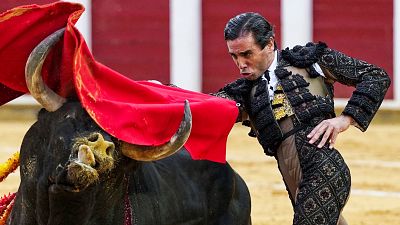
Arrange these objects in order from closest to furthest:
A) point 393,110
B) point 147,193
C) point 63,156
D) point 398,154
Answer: point 63,156
point 147,193
point 398,154
point 393,110

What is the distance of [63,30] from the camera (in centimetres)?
349

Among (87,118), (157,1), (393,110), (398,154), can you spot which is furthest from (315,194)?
(157,1)

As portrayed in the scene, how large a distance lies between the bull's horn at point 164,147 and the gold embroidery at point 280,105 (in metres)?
0.59

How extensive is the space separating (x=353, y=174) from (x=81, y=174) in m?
5.31

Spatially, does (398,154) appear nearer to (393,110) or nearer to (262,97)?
(393,110)

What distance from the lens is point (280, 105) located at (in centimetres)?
397

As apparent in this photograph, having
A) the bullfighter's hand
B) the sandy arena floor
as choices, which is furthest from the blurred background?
the bullfighter's hand

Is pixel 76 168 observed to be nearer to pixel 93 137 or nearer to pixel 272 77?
pixel 93 137

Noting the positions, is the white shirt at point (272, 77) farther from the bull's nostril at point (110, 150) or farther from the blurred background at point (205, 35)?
the blurred background at point (205, 35)

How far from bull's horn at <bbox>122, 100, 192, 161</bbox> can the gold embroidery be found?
1.94ft

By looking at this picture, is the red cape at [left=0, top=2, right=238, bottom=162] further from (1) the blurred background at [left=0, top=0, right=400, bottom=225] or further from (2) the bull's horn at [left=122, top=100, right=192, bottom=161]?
(1) the blurred background at [left=0, top=0, right=400, bottom=225]

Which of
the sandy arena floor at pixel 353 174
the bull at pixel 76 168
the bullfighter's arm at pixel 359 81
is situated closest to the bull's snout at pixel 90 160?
the bull at pixel 76 168

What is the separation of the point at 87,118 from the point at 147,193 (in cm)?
46

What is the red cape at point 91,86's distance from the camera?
3404mm
